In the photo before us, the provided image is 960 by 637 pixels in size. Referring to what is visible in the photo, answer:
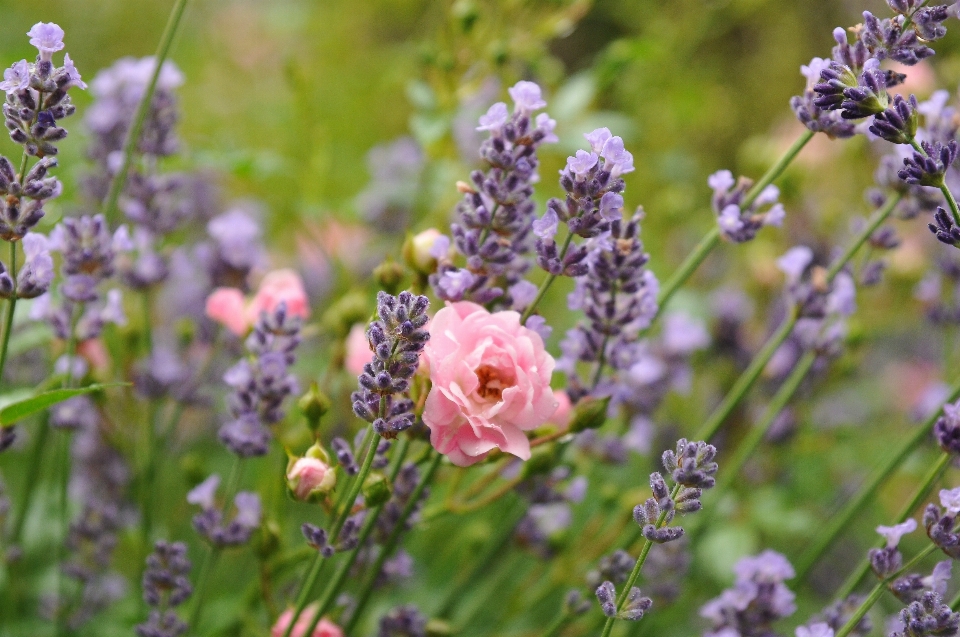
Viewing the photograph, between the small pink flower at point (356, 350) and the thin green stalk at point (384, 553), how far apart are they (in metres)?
0.15

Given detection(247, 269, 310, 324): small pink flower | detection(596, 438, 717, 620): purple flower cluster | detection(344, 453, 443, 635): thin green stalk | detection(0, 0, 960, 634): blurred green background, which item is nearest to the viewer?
detection(596, 438, 717, 620): purple flower cluster

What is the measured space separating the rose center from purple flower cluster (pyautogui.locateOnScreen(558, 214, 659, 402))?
0.08 meters

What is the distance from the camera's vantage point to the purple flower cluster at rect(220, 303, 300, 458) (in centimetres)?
57

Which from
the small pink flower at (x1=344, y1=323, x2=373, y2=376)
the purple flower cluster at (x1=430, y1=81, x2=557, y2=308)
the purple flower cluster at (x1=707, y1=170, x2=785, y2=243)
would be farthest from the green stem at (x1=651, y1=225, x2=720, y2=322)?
the small pink flower at (x1=344, y1=323, x2=373, y2=376)

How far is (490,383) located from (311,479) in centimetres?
11

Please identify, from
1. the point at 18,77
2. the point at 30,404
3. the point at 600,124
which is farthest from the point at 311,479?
the point at 600,124

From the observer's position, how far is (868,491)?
26.8 inches

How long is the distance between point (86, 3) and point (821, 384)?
5.67 ft

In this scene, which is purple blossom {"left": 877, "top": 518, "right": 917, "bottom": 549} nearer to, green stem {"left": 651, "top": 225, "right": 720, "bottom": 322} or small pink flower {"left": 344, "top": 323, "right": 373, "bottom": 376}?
green stem {"left": 651, "top": 225, "right": 720, "bottom": 322}

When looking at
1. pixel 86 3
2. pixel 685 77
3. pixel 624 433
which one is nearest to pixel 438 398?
pixel 624 433

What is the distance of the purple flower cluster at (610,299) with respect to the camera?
0.53 m

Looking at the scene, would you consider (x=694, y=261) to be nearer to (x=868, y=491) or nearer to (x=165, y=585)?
(x=868, y=491)

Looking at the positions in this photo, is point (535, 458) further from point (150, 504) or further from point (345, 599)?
point (150, 504)

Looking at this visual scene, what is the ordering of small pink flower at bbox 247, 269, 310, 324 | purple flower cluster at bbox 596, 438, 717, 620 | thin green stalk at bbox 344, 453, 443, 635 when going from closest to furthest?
purple flower cluster at bbox 596, 438, 717, 620 → thin green stalk at bbox 344, 453, 443, 635 → small pink flower at bbox 247, 269, 310, 324
